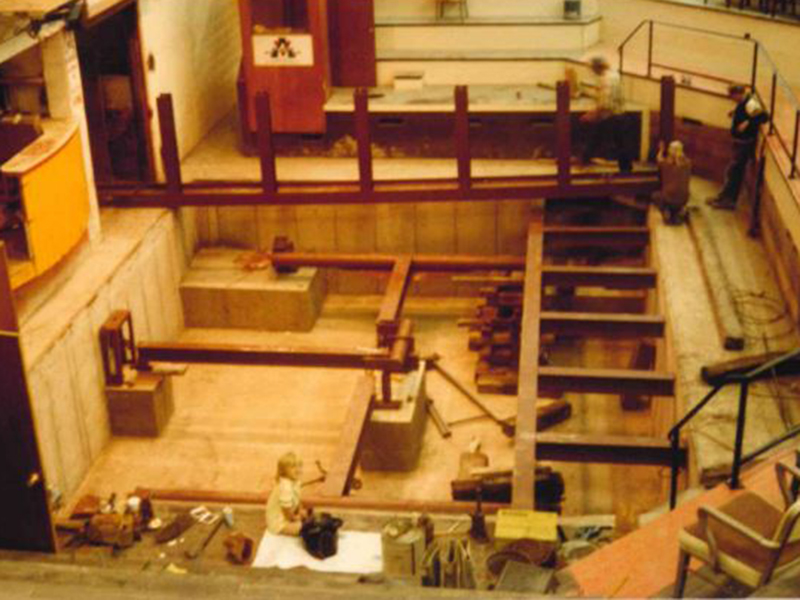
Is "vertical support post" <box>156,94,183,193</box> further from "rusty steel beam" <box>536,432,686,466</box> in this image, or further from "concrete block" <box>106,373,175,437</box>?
"rusty steel beam" <box>536,432,686,466</box>

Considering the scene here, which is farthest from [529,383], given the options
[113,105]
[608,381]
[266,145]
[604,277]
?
[113,105]

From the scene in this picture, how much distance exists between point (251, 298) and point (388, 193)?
2.21 meters

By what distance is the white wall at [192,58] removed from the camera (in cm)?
1535

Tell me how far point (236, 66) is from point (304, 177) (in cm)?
460

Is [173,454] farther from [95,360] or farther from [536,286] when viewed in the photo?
[536,286]

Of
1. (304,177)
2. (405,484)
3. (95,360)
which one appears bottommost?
(405,484)

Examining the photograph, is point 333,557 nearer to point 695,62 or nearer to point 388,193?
point 388,193

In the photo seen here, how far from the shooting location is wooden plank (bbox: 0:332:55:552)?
753 centimetres

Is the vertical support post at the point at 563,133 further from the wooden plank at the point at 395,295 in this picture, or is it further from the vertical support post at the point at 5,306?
the vertical support post at the point at 5,306

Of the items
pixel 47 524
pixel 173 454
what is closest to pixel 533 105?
pixel 173 454

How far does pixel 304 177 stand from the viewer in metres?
15.5

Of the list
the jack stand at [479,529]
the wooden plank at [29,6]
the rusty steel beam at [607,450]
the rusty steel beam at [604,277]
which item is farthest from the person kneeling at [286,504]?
the rusty steel beam at [604,277]

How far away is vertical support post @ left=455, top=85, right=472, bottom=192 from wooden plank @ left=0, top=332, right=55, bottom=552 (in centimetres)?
786

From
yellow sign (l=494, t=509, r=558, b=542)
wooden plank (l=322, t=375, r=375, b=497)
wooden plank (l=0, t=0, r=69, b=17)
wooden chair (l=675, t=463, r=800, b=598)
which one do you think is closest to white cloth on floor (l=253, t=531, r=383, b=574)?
wooden plank (l=322, t=375, r=375, b=497)
